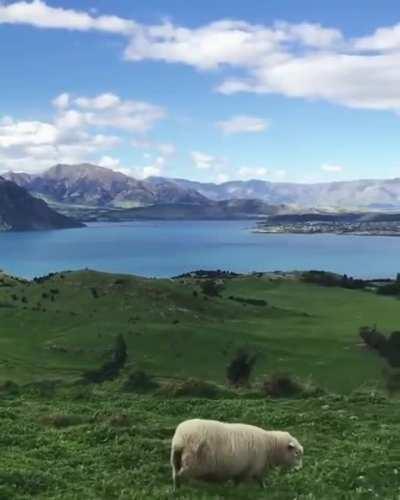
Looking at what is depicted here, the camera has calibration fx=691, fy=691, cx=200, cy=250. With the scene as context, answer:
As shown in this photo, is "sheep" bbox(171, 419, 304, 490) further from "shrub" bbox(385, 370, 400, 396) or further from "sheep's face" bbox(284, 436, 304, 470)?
"shrub" bbox(385, 370, 400, 396)

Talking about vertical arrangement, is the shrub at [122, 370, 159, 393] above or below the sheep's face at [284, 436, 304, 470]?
below

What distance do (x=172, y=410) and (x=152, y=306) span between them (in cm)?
7512

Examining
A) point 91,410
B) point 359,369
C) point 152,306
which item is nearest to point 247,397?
point 91,410

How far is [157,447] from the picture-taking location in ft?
61.3

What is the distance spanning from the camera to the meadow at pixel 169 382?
15992mm

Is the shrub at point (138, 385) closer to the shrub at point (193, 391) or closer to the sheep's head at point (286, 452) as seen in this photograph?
the shrub at point (193, 391)

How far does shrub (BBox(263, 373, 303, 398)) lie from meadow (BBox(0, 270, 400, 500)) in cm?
89

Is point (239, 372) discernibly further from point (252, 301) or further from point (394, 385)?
point (252, 301)

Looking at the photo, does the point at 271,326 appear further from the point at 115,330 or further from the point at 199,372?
the point at 199,372

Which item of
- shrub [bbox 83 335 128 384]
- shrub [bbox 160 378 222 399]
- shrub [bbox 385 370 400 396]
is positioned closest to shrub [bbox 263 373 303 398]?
shrub [bbox 160 378 222 399]

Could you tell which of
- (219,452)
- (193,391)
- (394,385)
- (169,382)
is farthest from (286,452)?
(394,385)

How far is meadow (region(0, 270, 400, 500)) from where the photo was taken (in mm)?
15992

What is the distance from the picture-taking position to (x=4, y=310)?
9006 centimetres

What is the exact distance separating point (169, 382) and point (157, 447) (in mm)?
26419
